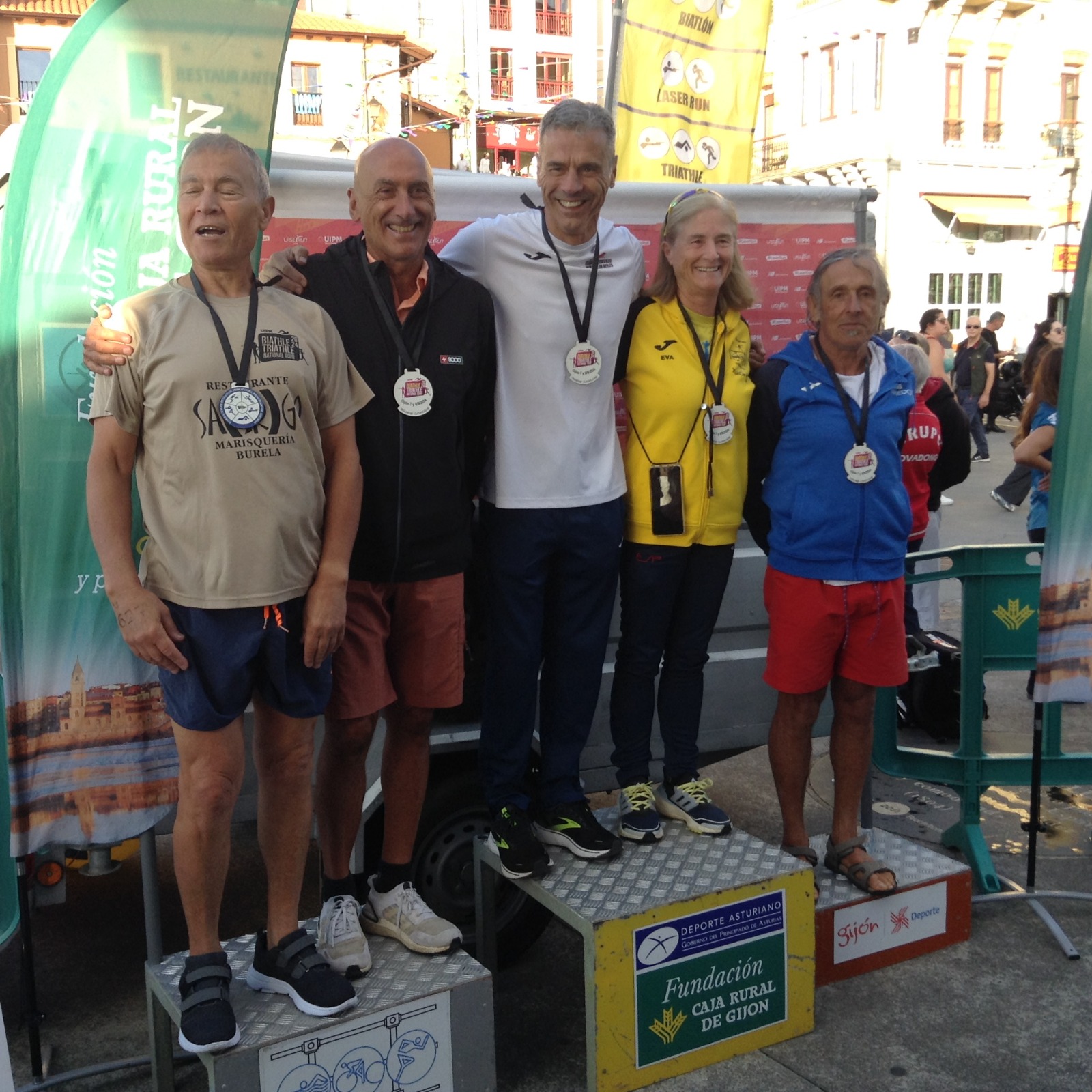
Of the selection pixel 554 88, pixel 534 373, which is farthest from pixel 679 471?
pixel 554 88

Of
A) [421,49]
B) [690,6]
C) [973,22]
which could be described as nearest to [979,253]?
[973,22]

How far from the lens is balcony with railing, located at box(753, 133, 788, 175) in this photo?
112 feet

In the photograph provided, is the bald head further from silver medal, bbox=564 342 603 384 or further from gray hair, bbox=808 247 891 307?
gray hair, bbox=808 247 891 307

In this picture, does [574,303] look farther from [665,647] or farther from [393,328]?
[665,647]

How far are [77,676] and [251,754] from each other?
63 centimetres

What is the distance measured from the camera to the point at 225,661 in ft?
8.43

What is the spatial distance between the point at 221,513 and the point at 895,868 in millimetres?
2454

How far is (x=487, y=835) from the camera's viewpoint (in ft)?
11.6

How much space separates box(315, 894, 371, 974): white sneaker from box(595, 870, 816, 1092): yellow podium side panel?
23.3 inches

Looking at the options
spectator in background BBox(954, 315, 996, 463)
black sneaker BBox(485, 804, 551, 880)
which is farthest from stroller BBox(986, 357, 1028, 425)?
black sneaker BBox(485, 804, 551, 880)

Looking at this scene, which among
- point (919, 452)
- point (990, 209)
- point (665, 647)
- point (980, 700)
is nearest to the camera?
point (665, 647)

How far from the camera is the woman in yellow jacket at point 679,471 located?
333 centimetres

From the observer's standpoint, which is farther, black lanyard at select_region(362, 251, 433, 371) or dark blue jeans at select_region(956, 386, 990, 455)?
dark blue jeans at select_region(956, 386, 990, 455)

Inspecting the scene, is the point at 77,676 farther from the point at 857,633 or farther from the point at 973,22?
the point at 973,22
